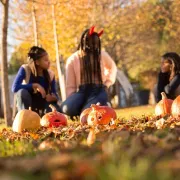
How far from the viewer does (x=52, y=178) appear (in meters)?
1.95

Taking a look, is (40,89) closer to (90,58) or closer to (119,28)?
(90,58)

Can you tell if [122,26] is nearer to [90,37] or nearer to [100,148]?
[90,37]

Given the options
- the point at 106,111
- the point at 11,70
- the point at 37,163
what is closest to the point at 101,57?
the point at 106,111

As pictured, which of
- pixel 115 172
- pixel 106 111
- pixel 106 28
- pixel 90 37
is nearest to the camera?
pixel 115 172

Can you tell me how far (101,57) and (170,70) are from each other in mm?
1449

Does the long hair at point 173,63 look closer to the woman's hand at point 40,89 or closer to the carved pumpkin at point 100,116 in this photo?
the woman's hand at point 40,89

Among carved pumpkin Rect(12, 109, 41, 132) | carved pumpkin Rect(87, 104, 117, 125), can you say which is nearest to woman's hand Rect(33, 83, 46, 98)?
carved pumpkin Rect(12, 109, 41, 132)

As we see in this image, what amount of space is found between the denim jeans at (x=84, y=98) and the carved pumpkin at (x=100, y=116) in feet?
9.00

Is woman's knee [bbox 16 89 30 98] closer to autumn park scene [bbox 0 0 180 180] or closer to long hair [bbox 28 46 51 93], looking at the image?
autumn park scene [bbox 0 0 180 180]

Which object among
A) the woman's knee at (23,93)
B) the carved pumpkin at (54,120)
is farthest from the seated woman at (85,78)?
the carved pumpkin at (54,120)

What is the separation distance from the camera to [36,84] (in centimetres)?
993

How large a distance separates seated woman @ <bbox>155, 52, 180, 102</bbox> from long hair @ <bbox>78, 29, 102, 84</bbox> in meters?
1.26

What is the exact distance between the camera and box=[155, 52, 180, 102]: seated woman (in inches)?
401

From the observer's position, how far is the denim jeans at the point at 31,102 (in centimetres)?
989
